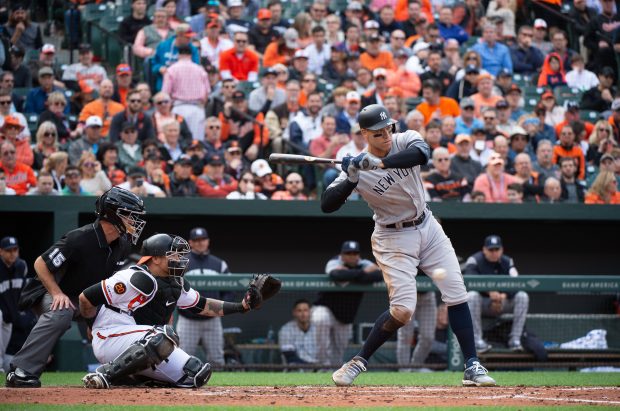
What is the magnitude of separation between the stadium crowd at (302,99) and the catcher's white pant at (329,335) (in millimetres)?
1696

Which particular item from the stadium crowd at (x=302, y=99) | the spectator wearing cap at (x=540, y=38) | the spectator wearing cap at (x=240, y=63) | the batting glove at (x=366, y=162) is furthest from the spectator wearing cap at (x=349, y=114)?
the batting glove at (x=366, y=162)

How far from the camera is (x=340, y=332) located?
9633mm

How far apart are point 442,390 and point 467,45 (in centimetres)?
939

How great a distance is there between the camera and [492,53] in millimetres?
14562

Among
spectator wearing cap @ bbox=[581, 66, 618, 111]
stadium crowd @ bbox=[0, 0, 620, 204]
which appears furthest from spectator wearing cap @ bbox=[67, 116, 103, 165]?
spectator wearing cap @ bbox=[581, 66, 618, 111]

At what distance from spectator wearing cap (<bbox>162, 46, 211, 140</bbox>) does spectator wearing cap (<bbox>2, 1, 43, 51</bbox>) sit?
2194mm

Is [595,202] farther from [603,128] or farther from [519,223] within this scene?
[603,128]

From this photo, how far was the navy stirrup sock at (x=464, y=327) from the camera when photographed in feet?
21.2

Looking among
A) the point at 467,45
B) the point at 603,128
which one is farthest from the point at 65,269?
the point at 467,45

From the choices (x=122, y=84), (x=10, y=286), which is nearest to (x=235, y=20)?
(x=122, y=84)

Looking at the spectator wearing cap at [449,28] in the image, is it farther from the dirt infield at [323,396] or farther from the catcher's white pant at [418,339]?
the dirt infield at [323,396]

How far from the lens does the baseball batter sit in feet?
20.9

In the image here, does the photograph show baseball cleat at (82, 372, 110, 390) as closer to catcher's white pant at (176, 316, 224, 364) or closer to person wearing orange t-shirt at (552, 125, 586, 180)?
catcher's white pant at (176, 316, 224, 364)

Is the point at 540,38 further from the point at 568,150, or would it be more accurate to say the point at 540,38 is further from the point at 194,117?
the point at 194,117
